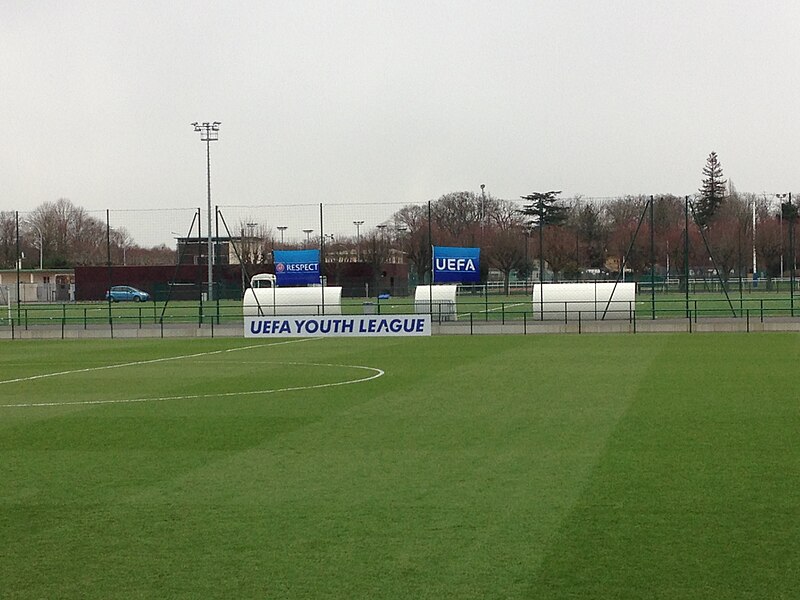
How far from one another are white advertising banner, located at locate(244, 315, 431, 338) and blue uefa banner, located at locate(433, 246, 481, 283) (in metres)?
7.45

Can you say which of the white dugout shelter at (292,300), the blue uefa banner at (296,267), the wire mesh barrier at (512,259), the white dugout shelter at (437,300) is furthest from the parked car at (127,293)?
the white dugout shelter at (437,300)

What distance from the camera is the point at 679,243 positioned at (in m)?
57.5

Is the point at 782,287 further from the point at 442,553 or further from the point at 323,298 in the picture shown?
the point at 442,553

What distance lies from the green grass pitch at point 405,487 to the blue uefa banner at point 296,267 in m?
28.5

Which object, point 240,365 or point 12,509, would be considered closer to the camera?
point 12,509

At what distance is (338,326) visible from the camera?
42750 millimetres

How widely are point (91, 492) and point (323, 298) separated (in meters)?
38.5

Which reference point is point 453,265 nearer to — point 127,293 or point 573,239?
point 573,239

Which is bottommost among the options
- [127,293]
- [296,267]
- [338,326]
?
[338,326]

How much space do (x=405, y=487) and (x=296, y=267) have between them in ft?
136

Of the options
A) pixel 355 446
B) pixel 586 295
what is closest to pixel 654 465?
pixel 355 446

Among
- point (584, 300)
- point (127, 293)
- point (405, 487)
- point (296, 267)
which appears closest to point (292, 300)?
point (296, 267)

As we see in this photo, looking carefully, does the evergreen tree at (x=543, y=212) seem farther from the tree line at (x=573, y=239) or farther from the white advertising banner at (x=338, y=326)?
the white advertising banner at (x=338, y=326)

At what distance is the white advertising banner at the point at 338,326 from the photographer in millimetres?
42375
